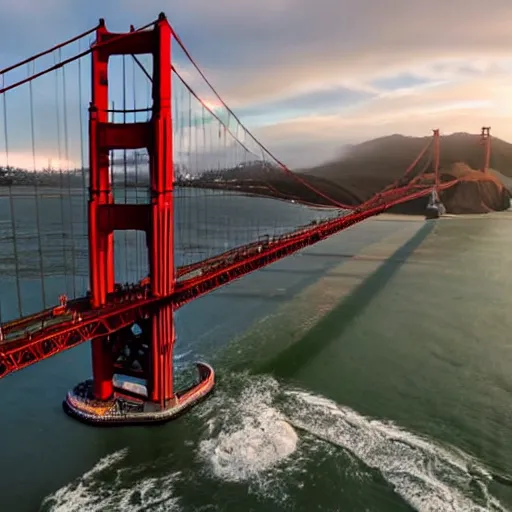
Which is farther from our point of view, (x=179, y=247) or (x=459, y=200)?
(x=459, y=200)

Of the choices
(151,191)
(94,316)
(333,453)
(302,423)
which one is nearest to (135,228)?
(151,191)

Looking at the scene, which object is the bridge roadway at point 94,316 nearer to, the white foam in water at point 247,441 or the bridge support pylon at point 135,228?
the bridge support pylon at point 135,228

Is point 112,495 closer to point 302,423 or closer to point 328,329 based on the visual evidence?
point 302,423

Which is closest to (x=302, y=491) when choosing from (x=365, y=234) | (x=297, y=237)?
(x=297, y=237)

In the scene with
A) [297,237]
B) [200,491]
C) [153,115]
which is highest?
[153,115]

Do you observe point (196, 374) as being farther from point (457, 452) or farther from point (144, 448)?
point (457, 452)

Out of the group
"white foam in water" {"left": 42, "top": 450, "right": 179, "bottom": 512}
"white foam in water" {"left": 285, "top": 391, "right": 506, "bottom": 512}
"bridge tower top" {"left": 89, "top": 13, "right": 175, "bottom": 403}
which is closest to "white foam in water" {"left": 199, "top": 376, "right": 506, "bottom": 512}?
"white foam in water" {"left": 285, "top": 391, "right": 506, "bottom": 512}
